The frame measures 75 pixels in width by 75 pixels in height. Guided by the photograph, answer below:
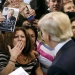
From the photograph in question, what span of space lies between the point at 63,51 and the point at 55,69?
145 mm

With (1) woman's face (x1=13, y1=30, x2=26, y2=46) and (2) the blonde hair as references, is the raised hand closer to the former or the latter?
(1) woman's face (x1=13, y1=30, x2=26, y2=46)

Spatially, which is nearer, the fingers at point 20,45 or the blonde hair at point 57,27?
the blonde hair at point 57,27

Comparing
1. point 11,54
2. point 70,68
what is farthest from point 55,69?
point 11,54

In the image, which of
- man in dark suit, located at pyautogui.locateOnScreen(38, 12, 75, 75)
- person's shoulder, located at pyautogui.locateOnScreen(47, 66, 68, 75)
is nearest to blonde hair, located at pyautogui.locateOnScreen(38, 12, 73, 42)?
man in dark suit, located at pyautogui.locateOnScreen(38, 12, 75, 75)

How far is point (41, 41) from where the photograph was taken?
8.38 ft

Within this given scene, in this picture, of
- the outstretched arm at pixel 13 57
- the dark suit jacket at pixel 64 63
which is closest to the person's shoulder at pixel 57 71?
the dark suit jacket at pixel 64 63

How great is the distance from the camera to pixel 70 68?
1.40 metres

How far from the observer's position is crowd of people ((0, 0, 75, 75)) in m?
1.46

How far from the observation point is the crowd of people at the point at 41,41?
1.46 metres

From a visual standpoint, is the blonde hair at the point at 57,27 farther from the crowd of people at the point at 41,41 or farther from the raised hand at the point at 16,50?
the raised hand at the point at 16,50

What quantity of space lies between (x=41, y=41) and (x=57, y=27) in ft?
3.50

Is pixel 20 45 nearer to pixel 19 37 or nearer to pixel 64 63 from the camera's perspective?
pixel 19 37

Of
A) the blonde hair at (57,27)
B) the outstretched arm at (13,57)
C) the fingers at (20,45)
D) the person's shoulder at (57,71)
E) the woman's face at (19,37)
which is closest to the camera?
the person's shoulder at (57,71)

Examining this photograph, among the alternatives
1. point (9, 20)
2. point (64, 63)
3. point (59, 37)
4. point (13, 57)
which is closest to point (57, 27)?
point (59, 37)
